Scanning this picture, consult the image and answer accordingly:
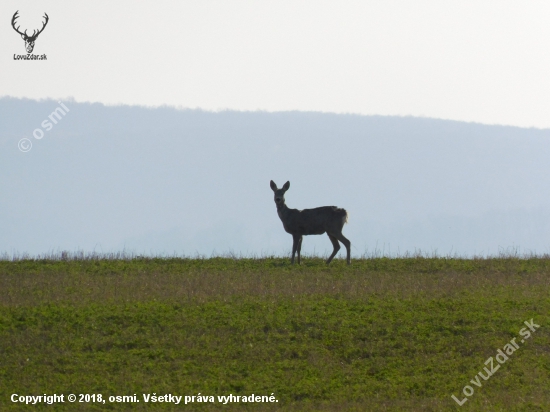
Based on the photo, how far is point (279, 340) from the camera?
52.1 ft

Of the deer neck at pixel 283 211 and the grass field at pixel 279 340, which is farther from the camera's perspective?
the deer neck at pixel 283 211

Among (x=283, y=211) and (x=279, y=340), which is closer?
(x=279, y=340)

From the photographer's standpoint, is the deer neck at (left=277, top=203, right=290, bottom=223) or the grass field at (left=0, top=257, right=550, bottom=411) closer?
the grass field at (left=0, top=257, right=550, bottom=411)

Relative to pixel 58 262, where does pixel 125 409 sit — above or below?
below

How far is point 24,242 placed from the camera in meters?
157

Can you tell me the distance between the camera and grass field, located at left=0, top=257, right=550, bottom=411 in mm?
13898

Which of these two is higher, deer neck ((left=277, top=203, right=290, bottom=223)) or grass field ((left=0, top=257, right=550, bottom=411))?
deer neck ((left=277, top=203, right=290, bottom=223))

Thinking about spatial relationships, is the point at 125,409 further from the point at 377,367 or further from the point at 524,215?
the point at 524,215

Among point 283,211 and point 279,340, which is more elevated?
point 283,211

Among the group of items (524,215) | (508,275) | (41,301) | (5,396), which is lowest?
(5,396)

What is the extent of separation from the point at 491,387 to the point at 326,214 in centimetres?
1050

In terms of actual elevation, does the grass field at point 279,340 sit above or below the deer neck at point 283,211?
below

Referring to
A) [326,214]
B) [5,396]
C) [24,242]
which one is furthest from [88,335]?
[24,242]

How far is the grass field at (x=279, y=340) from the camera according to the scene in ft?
45.6
